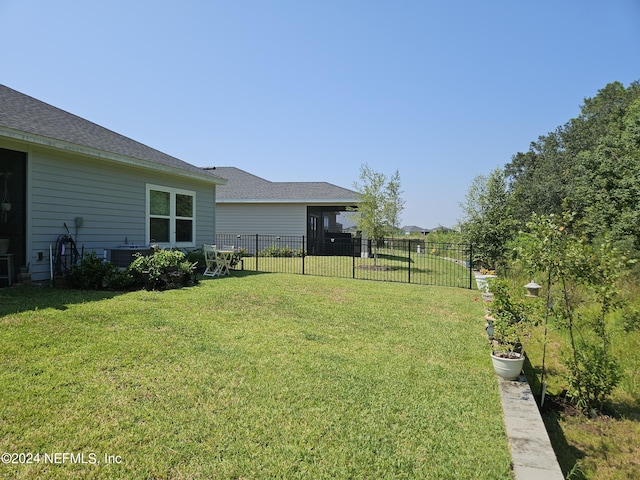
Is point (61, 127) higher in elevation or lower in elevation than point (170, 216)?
higher

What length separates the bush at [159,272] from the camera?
304 inches

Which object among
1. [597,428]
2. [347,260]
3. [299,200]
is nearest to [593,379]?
[597,428]

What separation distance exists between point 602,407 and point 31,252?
9.40 m

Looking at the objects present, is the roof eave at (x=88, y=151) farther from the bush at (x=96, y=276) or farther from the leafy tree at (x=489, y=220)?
the leafy tree at (x=489, y=220)

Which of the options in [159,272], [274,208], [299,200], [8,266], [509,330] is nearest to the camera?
[509,330]

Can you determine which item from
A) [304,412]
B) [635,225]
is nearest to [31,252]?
[304,412]

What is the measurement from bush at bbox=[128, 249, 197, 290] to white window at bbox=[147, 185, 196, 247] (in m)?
2.64

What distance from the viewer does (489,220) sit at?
12.4 meters

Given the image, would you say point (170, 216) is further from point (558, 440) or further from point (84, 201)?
point (558, 440)

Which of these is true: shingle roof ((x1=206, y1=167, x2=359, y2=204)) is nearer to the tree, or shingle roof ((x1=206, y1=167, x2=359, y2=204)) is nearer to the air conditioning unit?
the tree

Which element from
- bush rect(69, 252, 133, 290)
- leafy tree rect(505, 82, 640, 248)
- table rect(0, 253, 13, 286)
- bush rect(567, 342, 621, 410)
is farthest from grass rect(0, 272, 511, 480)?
leafy tree rect(505, 82, 640, 248)

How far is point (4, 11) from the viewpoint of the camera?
7430 millimetres

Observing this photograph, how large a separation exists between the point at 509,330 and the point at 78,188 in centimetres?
886

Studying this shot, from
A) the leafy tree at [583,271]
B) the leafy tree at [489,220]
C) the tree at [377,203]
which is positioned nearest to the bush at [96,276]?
the leafy tree at [583,271]
